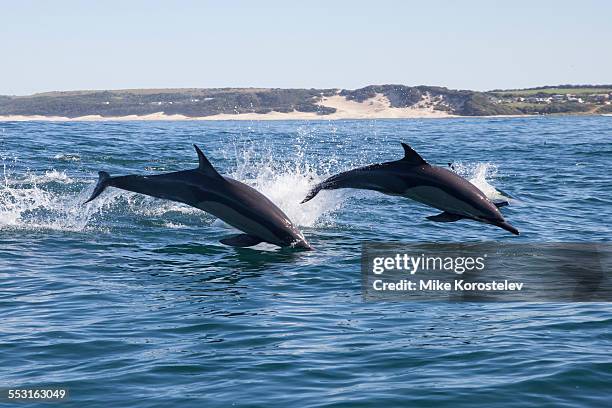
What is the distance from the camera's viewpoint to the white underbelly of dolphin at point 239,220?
14.8 m

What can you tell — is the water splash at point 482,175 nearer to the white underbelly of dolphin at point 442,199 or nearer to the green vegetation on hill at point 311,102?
the white underbelly of dolphin at point 442,199

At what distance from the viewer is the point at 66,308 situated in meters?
12.5

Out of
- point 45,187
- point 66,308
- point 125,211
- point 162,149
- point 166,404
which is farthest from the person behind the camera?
point 162,149

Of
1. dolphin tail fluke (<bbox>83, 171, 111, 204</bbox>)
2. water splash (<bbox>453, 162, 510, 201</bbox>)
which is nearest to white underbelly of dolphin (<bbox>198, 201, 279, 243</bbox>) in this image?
dolphin tail fluke (<bbox>83, 171, 111, 204</bbox>)

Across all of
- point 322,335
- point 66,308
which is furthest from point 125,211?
point 322,335

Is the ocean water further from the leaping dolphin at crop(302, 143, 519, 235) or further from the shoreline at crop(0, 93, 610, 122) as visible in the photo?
the shoreline at crop(0, 93, 610, 122)

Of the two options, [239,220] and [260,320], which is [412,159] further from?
[260,320]

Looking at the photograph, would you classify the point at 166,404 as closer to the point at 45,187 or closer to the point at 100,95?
the point at 45,187

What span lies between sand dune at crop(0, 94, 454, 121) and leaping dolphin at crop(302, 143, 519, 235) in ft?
437

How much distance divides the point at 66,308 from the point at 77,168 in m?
18.7

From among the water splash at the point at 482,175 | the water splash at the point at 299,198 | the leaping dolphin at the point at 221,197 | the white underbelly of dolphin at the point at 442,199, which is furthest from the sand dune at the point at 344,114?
the white underbelly of dolphin at the point at 442,199

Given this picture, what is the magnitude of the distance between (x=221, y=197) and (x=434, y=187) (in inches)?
135

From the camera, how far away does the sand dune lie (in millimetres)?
150750

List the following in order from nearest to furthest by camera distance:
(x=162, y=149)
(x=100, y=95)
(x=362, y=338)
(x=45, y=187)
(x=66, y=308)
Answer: (x=362, y=338) < (x=66, y=308) < (x=45, y=187) < (x=162, y=149) < (x=100, y=95)
